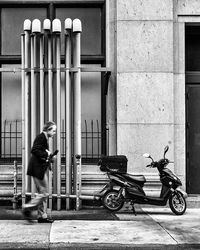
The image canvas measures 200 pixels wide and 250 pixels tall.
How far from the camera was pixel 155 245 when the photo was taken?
8.76m

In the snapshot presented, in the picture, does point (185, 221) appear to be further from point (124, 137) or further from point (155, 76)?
point (155, 76)

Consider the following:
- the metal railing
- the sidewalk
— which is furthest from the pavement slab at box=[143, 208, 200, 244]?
the metal railing

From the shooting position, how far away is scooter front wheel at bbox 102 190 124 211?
12156 mm

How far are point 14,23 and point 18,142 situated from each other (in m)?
2.99

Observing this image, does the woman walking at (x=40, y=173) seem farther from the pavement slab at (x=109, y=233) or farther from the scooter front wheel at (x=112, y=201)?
the scooter front wheel at (x=112, y=201)

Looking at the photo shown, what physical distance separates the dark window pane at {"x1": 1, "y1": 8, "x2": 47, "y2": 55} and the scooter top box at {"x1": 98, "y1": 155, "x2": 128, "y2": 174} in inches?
145

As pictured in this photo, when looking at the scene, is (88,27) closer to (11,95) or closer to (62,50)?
(62,50)

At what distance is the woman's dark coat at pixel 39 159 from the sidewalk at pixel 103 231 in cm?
98

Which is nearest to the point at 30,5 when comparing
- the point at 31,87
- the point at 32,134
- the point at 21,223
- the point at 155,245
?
the point at 31,87

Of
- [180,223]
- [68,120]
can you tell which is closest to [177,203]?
[180,223]

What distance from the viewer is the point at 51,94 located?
41.7ft

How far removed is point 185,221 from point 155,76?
3.77m

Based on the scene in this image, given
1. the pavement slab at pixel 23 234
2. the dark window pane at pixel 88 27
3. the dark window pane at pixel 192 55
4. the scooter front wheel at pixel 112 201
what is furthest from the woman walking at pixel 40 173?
the dark window pane at pixel 192 55

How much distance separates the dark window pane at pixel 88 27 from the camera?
13.9m
